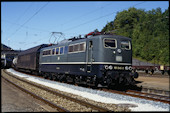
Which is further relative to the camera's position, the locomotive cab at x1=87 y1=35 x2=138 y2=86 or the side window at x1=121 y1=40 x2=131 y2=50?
the side window at x1=121 y1=40 x2=131 y2=50

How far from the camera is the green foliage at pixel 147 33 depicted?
201ft

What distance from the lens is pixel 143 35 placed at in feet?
228

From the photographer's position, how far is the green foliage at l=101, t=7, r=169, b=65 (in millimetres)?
61219

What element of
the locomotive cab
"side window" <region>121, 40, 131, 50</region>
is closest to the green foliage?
"side window" <region>121, 40, 131, 50</region>

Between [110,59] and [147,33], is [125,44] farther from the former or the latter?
[147,33]

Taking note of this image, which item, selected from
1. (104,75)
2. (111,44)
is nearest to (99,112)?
(104,75)

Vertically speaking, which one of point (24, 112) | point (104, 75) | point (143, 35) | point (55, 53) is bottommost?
point (24, 112)

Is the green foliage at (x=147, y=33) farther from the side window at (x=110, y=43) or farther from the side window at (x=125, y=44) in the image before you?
the side window at (x=110, y=43)

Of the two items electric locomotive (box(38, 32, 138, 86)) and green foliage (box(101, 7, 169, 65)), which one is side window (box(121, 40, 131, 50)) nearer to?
electric locomotive (box(38, 32, 138, 86))

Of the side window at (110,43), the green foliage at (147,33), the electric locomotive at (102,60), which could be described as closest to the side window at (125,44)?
the electric locomotive at (102,60)

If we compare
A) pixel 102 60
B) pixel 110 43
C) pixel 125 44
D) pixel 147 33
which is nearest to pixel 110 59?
pixel 102 60

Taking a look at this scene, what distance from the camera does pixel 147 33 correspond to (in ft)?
242

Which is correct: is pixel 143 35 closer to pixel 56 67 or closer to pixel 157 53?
pixel 157 53

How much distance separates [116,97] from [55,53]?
10.1 metres
